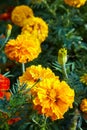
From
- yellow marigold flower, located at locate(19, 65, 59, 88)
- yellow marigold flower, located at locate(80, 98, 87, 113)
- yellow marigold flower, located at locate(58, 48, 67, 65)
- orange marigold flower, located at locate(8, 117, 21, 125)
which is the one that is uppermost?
yellow marigold flower, located at locate(58, 48, 67, 65)

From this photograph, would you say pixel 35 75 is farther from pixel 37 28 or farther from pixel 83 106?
pixel 37 28

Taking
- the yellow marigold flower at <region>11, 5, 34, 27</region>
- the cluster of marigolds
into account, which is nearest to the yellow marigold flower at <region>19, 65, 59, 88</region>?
the cluster of marigolds

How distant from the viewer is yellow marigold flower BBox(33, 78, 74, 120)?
4.63 ft

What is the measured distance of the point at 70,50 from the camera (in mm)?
2133

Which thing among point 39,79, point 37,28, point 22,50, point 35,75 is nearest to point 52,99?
point 39,79

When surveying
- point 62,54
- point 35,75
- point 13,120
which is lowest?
point 13,120

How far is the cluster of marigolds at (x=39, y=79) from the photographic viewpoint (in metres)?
1.42

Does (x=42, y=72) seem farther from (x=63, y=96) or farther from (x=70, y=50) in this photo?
(x=70, y=50)

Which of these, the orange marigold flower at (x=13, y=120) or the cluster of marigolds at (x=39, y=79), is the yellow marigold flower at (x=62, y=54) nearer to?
the cluster of marigolds at (x=39, y=79)

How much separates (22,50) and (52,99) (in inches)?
15.5

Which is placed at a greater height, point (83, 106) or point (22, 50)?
point (22, 50)

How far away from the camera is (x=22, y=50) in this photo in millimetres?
1759

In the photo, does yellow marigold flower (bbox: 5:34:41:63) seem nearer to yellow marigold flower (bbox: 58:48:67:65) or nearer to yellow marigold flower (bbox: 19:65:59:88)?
yellow marigold flower (bbox: 19:65:59:88)

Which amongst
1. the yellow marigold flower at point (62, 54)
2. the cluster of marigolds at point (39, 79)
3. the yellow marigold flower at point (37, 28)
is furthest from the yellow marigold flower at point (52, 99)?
the yellow marigold flower at point (37, 28)
